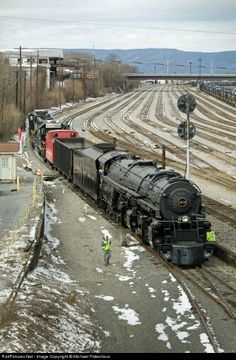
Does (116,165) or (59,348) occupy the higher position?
(116,165)

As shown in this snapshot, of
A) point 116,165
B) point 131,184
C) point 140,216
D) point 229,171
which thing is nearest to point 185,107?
point 116,165

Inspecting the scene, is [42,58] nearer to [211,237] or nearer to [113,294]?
[211,237]

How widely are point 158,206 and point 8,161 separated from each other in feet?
59.4

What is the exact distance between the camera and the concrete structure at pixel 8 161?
34.3 meters

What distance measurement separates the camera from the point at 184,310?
45.9 ft

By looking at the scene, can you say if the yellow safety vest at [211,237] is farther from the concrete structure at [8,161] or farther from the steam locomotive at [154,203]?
the concrete structure at [8,161]

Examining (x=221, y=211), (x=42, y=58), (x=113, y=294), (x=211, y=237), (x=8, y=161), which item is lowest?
(x=113, y=294)

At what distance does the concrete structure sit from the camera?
3428cm

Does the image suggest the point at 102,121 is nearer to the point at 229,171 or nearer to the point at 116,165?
the point at 229,171

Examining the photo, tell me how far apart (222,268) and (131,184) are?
16.6 feet

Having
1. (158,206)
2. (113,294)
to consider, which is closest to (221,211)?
(158,206)

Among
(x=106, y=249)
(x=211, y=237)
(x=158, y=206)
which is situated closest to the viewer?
(x=106, y=249)

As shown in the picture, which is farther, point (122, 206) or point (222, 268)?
point (122, 206)

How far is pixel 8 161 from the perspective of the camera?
114 feet
